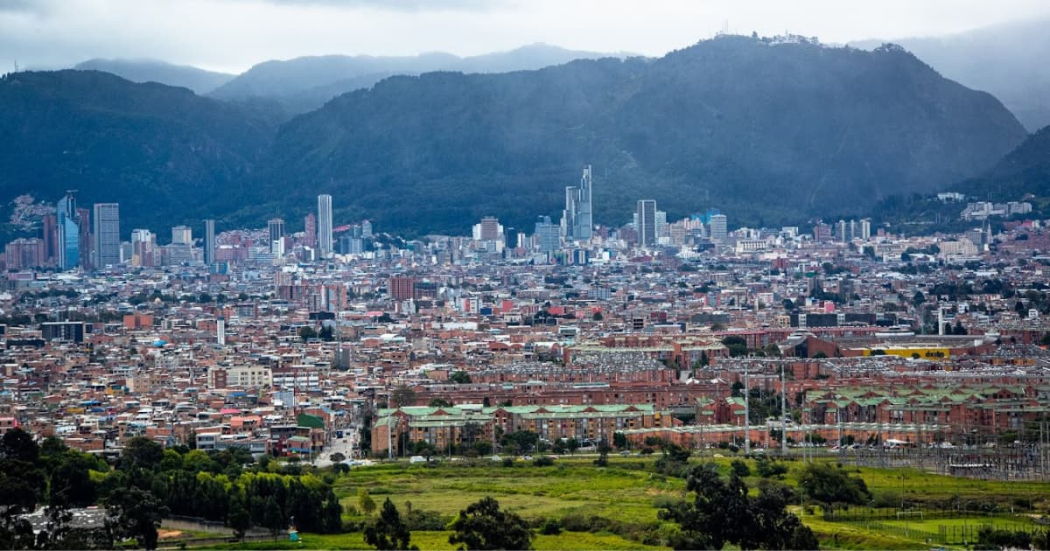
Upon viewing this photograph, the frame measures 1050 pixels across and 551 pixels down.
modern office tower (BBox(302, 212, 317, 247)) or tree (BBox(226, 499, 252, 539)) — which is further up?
modern office tower (BBox(302, 212, 317, 247))

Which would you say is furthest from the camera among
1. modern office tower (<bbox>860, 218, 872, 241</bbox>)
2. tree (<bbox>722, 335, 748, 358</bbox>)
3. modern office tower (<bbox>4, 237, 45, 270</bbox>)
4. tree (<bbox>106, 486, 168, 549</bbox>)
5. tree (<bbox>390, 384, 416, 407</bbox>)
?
modern office tower (<bbox>4, 237, 45, 270</bbox>)

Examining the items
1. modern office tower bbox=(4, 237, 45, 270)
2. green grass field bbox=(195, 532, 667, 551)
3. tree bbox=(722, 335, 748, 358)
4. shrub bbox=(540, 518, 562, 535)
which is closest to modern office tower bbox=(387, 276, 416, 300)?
tree bbox=(722, 335, 748, 358)

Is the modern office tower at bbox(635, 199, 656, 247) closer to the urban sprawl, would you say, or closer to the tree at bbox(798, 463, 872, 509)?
the urban sprawl

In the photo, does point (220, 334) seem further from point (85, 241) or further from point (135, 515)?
point (85, 241)

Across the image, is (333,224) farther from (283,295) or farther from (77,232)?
(283,295)

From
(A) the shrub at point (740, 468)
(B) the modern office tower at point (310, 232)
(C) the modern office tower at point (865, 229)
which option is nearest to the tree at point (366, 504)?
(A) the shrub at point (740, 468)

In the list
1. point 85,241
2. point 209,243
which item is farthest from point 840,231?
point 85,241

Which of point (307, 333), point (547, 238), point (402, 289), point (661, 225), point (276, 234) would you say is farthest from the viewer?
point (276, 234)
